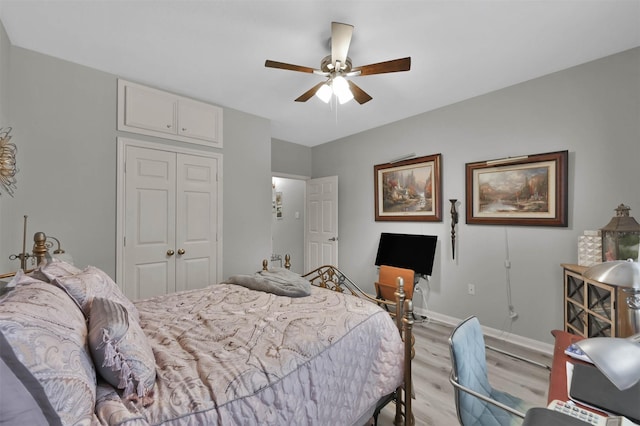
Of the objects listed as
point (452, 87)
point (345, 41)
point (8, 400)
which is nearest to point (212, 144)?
point (345, 41)

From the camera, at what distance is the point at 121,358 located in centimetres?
94

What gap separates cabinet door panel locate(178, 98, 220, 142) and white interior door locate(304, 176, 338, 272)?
Answer: 6.87 ft

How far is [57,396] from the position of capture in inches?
27.3

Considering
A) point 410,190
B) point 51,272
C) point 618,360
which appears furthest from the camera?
point 410,190

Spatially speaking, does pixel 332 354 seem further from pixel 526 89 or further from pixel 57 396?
pixel 526 89

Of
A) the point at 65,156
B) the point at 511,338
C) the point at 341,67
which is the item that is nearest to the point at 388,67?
the point at 341,67

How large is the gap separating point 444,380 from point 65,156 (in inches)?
148

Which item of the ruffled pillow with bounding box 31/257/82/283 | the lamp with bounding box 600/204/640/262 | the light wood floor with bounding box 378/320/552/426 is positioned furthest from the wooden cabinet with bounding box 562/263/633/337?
the ruffled pillow with bounding box 31/257/82/283

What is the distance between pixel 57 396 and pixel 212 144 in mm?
2984

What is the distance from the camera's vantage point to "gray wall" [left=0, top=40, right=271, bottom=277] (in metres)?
2.23

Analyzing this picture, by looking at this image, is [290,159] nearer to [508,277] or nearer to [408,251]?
[408,251]

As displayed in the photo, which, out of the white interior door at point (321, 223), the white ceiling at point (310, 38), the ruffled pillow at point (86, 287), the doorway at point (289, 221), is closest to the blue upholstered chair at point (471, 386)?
the ruffled pillow at point (86, 287)

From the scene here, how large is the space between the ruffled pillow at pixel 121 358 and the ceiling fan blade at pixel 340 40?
2.06 meters

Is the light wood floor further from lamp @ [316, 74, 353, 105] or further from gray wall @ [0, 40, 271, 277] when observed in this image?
gray wall @ [0, 40, 271, 277]
